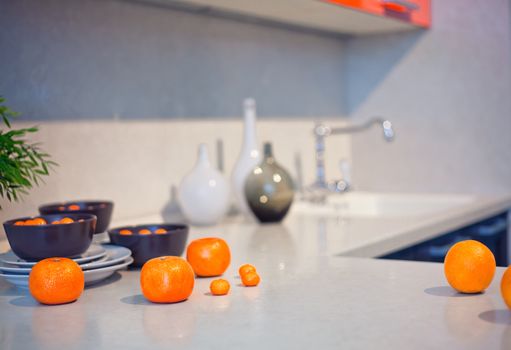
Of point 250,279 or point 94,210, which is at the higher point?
point 94,210

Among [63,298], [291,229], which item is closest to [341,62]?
[291,229]

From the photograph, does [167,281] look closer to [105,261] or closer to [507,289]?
[105,261]

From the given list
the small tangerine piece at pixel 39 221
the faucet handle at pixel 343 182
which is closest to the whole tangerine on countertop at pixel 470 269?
the small tangerine piece at pixel 39 221

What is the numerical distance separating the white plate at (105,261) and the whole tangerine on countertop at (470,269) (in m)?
0.58

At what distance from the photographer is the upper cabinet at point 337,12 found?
2.32 metres

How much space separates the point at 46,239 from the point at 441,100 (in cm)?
203

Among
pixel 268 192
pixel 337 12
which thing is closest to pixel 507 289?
pixel 268 192

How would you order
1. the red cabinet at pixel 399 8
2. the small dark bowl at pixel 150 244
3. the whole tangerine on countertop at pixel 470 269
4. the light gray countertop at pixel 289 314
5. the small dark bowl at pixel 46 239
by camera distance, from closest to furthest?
the light gray countertop at pixel 289 314 → the whole tangerine on countertop at pixel 470 269 → the small dark bowl at pixel 46 239 → the small dark bowl at pixel 150 244 → the red cabinet at pixel 399 8

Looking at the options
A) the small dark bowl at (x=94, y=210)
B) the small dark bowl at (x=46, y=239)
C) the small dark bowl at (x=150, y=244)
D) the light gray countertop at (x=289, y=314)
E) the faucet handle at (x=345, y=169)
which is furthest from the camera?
the faucet handle at (x=345, y=169)

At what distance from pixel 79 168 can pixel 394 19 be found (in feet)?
4.16

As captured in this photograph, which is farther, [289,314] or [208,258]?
[208,258]

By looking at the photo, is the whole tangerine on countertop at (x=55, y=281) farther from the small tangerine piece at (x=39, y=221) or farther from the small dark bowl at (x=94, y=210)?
the small dark bowl at (x=94, y=210)

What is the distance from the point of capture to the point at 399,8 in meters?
2.69

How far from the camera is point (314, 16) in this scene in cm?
264
